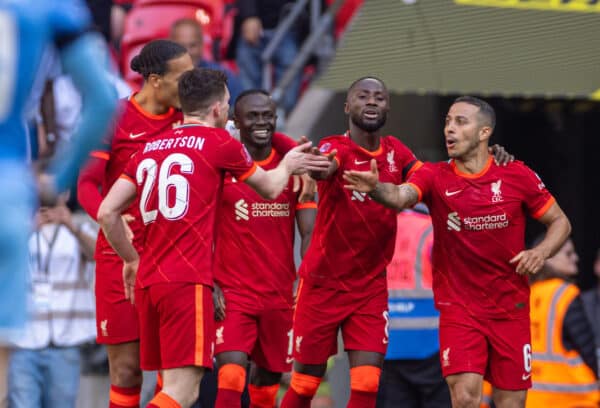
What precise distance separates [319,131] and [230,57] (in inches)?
86.6

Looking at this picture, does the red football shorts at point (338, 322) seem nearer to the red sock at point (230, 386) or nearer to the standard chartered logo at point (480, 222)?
the red sock at point (230, 386)

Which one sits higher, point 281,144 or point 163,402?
point 281,144

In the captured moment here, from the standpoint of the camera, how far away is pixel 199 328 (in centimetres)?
741

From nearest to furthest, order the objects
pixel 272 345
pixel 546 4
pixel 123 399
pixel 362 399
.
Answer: pixel 123 399 < pixel 362 399 < pixel 272 345 < pixel 546 4

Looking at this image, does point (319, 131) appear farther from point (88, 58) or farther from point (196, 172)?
point (88, 58)

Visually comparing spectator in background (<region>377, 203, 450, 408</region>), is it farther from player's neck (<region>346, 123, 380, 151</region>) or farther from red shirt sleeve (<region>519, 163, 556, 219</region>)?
player's neck (<region>346, 123, 380, 151</region>)

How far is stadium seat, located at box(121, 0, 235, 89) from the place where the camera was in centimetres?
1305

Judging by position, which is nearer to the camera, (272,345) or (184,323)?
(184,323)

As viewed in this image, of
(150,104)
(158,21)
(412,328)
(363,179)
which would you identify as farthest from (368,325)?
(158,21)

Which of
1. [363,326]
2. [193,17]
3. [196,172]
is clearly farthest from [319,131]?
[196,172]

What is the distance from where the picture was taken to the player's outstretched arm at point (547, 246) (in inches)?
331

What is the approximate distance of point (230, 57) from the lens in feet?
46.5

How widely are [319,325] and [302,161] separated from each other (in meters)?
1.47

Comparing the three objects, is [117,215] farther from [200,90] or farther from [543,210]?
[543,210]
